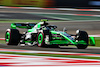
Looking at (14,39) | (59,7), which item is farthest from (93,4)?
(14,39)

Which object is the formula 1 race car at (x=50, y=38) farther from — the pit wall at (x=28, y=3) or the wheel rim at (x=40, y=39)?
the pit wall at (x=28, y=3)

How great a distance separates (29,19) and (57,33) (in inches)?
435

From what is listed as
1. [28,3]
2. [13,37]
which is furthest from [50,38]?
[28,3]

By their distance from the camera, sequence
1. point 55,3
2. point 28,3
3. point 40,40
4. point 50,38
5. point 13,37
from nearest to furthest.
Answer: point 50,38 < point 40,40 < point 13,37 < point 55,3 < point 28,3

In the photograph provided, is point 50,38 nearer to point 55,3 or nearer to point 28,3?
point 55,3

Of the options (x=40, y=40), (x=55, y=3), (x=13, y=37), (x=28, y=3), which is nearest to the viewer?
(x=40, y=40)

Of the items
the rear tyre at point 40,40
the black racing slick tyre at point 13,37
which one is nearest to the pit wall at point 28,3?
the black racing slick tyre at point 13,37

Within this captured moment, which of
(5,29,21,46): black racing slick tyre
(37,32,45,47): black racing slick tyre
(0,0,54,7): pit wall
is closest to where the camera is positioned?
(37,32,45,47): black racing slick tyre

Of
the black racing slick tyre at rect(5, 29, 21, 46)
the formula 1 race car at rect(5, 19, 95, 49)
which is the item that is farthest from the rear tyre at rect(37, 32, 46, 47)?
the black racing slick tyre at rect(5, 29, 21, 46)

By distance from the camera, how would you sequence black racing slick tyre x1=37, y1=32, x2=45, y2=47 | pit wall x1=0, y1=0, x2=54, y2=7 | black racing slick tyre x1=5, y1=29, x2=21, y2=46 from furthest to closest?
1. pit wall x1=0, y1=0, x2=54, y2=7
2. black racing slick tyre x1=5, y1=29, x2=21, y2=46
3. black racing slick tyre x1=37, y1=32, x2=45, y2=47

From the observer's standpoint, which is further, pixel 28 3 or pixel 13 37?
pixel 28 3

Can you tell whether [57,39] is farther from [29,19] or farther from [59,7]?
[59,7]

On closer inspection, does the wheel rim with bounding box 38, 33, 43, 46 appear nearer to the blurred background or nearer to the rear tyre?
the rear tyre

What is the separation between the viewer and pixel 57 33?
32.0 ft
